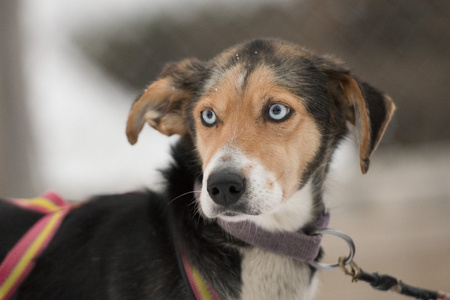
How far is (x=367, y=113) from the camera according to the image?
78.2 inches

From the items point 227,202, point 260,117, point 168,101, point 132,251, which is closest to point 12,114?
point 168,101

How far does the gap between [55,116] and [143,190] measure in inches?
129

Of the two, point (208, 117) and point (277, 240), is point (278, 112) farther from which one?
point (277, 240)

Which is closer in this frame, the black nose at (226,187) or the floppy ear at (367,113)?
the black nose at (226,187)

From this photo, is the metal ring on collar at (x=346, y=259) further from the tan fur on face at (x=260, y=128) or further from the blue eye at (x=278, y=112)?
the blue eye at (x=278, y=112)

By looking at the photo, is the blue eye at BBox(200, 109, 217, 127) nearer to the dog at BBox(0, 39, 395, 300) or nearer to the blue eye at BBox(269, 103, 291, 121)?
the dog at BBox(0, 39, 395, 300)

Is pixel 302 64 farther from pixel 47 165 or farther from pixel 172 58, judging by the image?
pixel 47 165

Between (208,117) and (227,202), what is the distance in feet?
1.37

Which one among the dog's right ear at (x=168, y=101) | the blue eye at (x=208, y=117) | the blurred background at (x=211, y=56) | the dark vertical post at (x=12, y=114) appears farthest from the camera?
the blurred background at (x=211, y=56)

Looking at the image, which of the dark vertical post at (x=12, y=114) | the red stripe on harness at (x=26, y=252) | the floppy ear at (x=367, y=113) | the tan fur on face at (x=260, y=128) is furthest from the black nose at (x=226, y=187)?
the dark vertical post at (x=12, y=114)

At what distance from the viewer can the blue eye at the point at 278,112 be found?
6.63 feet

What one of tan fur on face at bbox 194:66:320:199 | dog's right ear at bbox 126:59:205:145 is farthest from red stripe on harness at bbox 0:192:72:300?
tan fur on face at bbox 194:66:320:199

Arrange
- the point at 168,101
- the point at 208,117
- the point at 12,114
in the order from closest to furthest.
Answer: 1. the point at 208,117
2. the point at 168,101
3. the point at 12,114

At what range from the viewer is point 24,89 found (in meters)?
4.39
